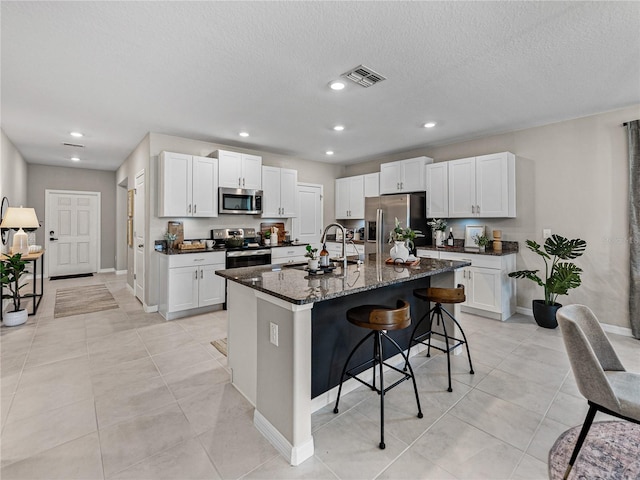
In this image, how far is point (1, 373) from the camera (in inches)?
107

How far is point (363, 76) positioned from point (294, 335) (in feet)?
7.67

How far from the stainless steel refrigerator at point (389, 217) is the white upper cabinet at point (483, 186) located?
56 centimetres

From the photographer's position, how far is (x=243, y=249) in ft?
16.0

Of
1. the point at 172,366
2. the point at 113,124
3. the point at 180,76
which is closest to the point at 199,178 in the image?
the point at 113,124

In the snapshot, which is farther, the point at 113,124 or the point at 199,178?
the point at 199,178

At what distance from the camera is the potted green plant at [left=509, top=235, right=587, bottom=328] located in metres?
3.69

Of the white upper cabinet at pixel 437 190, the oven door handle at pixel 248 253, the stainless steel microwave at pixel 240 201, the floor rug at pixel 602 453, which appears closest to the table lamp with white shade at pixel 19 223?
the stainless steel microwave at pixel 240 201

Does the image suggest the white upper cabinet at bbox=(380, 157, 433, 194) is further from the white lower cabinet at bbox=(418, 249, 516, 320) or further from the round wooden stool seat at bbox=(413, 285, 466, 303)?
the round wooden stool seat at bbox=(413, 285, 466, 303)

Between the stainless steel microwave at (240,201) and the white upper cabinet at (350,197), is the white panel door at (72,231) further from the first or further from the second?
the white upper cabinet at (350,197)

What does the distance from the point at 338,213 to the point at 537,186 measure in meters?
3.78

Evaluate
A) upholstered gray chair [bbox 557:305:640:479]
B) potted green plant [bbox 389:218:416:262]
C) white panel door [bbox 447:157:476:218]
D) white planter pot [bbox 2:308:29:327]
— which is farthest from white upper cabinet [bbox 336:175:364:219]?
white planter pot [bbox 2:308:29:327]

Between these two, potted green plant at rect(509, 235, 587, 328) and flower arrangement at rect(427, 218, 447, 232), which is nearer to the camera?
potted green plant at rect(509, 235, 587, 328)

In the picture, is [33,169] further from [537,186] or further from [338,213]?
[537,186]

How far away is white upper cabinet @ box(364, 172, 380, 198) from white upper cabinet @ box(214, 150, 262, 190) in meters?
2.22
